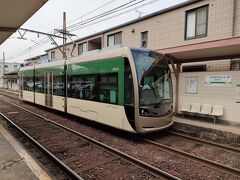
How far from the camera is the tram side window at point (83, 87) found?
9.81m

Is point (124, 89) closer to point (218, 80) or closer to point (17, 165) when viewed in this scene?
Answer: point (17, 165)

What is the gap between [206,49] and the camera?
29.9 ft

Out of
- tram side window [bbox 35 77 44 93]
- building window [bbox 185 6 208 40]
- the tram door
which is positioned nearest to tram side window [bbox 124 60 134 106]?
building window [bbox 185 6 208 40]

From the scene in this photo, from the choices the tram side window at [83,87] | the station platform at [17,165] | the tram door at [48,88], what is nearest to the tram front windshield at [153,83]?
the tram side window at [83,87]

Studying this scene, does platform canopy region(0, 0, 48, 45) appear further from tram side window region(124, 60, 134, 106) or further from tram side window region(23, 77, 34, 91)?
tram side window region(23, 77, 34, 91)

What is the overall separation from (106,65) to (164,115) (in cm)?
286

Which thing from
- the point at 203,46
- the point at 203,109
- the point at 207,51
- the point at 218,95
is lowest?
the point at 203,109

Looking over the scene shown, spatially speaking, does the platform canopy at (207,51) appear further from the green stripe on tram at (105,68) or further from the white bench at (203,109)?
the green stripe on tram at (105,68)

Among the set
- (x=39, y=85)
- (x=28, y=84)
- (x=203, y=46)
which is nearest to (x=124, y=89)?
(x=203, y=46)

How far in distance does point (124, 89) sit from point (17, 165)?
4.01m

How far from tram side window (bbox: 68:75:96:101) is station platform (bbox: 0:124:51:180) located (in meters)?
3.83

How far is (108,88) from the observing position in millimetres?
8797

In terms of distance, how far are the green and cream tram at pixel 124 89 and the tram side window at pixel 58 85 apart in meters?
1.14

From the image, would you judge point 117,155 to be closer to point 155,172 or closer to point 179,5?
point 155,172
